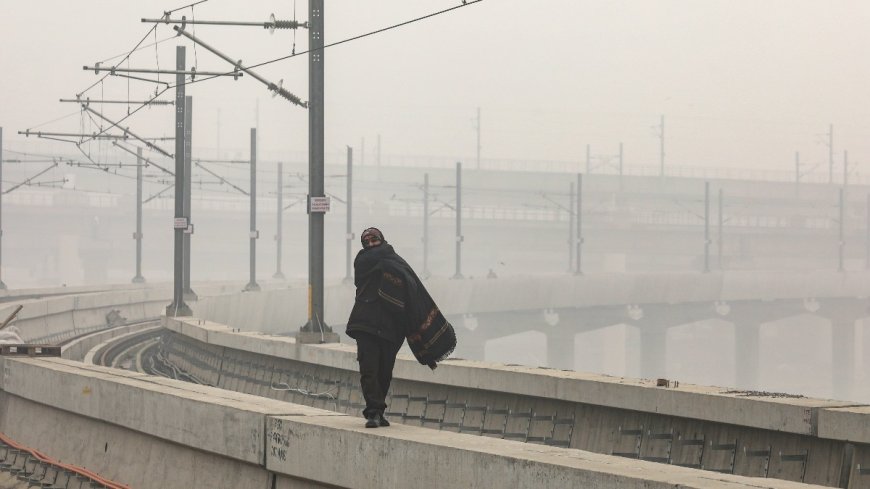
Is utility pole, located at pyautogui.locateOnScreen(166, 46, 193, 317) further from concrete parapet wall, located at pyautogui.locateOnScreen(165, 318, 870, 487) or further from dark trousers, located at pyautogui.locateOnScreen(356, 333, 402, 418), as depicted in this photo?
dark trousers, located at pyautogui.locateOnScreen(356, 333, 402, 418)

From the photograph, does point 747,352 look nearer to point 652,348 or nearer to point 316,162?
point 652,348

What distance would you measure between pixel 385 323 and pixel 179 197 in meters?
26.3

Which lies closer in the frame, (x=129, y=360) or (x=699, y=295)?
(x=129, y=360)

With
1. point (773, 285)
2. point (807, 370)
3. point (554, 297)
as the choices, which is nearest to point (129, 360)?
point (554, 297)

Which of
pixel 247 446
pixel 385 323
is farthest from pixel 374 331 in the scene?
pixel 247 446

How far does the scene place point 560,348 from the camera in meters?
85.1

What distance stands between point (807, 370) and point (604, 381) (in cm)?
13058

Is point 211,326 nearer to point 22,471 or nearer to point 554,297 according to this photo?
point 22,471

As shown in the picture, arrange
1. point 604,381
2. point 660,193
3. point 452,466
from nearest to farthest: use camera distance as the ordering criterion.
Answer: point 452,466 < point 604,381 < point 660,193

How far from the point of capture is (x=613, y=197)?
5108 inches

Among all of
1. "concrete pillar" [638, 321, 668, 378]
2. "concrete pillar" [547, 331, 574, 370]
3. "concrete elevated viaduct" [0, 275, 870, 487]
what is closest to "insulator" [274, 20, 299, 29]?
"concrete elevated viaduct" [0, 275, 870, 487]

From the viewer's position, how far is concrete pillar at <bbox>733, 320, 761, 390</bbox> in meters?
98.4

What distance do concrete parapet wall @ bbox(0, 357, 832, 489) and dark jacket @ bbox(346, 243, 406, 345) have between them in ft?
2.25

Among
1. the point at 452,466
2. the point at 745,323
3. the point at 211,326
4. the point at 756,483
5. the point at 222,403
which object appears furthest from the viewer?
the point at 745,323
